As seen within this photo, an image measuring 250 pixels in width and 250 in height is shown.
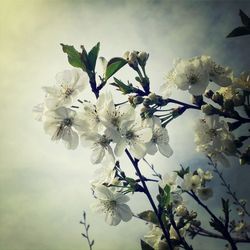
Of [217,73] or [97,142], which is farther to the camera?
[217,73]

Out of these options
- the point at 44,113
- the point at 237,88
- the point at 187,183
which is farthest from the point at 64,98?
the point at 187,183

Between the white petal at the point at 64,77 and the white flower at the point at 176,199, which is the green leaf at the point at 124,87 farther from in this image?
the white flower at the point at 176,199

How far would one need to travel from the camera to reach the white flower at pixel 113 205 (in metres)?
1.11

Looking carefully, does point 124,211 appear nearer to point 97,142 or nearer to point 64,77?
point 97,142

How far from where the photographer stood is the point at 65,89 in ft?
3.53

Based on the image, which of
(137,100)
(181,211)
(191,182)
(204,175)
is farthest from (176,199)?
(137,100)

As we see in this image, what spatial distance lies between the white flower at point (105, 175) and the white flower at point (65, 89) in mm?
255

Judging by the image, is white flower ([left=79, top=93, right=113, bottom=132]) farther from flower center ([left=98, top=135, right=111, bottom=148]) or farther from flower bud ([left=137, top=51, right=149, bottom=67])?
flower bud ([left=137, top=51, right=149, bottom=67])

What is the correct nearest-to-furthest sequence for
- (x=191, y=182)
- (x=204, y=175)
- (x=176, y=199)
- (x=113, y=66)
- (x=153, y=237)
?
(x=113, y=66)
(x=153, y=237)
(x=176, y=199)
(x=191, y=182)
(x=204, y=175)

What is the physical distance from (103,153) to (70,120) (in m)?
0.16

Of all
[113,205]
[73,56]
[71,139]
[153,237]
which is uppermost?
[73,56]

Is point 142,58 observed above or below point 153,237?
above

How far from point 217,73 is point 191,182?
2.58ft

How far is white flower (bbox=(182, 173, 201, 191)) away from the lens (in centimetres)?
169
